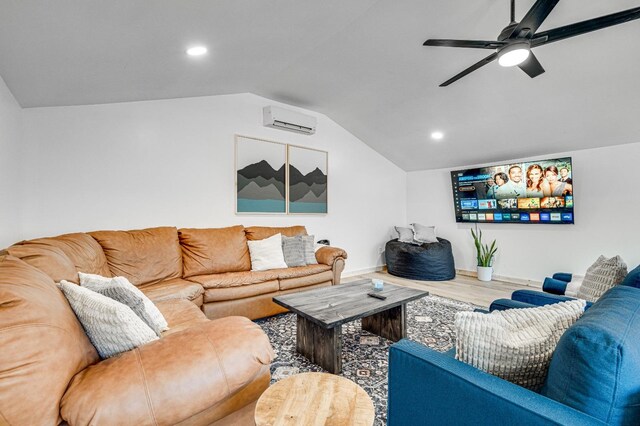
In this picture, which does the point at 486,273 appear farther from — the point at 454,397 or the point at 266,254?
the point at 454,397

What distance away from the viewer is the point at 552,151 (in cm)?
422

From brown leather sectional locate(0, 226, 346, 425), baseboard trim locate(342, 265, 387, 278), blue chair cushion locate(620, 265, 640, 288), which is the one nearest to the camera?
brown leather sectional locate(0, 226, 346, 425)

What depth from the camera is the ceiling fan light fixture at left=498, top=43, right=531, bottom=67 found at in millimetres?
1984

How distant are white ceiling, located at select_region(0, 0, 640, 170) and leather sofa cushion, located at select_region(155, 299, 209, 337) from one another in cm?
183

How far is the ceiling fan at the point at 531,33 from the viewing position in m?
1.73

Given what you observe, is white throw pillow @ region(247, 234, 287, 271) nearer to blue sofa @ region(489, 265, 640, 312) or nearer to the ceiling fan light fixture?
blue sofa @ region(489, 265, 640, 312)

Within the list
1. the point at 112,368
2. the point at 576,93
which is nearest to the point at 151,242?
the point at 112,368

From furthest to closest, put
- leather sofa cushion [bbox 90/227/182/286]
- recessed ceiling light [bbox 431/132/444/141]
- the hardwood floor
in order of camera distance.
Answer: recessed ceiling light [bbox 431/132/444/141], the hardwood floor, leather sofa cushion [bbox 90/227/182/286]

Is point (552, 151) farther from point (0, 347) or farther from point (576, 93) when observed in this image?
point (0, 347)

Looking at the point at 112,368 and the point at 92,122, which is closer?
the point at 112,368

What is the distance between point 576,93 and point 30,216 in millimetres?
5623

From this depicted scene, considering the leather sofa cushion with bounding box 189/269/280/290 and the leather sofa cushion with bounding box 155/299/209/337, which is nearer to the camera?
the leather sofa cushion with bounding box 155/299/209/337

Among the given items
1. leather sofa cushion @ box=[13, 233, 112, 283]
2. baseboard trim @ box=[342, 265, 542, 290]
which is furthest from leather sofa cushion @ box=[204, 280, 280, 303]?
baseboard trim @ box=[342, 265, 542, 290]

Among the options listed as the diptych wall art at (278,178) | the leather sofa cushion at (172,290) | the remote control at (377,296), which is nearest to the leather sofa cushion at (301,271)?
the leather sofa cushion at (172,290)
